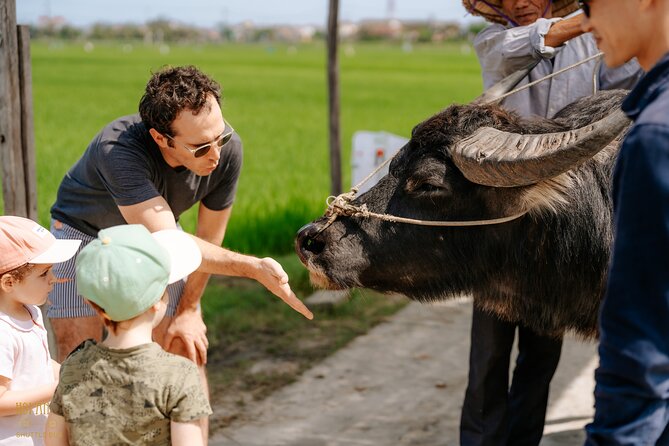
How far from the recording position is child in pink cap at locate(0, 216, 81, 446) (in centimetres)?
251

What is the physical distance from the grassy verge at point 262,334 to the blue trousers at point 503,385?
3.28 ft

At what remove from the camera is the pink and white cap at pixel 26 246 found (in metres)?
2.51

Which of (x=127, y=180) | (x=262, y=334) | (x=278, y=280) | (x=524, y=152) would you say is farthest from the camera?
(x=262, y=334)

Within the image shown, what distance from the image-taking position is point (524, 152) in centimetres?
273

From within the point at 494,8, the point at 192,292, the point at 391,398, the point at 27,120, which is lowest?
the point at 391,398

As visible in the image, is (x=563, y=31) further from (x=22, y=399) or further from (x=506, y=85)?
(x=22, y=399)

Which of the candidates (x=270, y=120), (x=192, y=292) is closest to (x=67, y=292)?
(x=192, y=292)

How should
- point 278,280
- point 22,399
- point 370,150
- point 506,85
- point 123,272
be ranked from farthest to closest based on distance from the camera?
point 370,150, point 506,85, point 278,280, point 22,399, point 123,272

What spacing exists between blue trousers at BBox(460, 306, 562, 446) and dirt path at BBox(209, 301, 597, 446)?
1.78 ft

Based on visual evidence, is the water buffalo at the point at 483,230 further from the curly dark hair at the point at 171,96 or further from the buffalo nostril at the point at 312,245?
the curly dark hair at the point at 171,96

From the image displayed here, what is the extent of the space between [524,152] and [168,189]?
1455mm

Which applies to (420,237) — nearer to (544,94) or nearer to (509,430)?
(544,94)

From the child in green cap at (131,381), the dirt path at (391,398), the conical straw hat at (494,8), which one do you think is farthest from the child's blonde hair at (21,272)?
the conical straw hat at (494,8)

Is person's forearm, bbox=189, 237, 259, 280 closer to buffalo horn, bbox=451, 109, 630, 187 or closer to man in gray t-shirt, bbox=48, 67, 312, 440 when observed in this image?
man in gray t-shirt, bbox=48, 67, 312, 440
